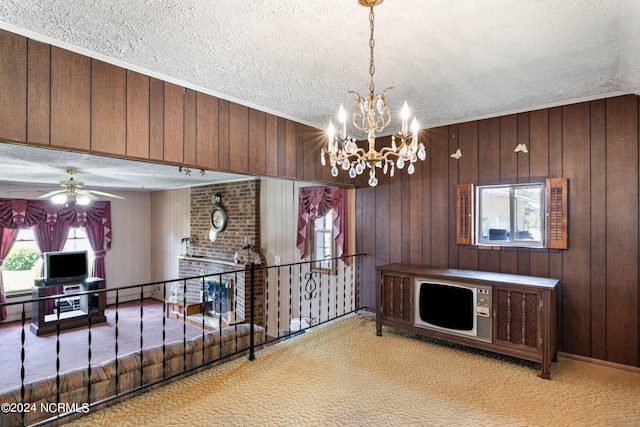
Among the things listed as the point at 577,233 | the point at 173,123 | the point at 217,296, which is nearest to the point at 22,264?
the point at 217,296

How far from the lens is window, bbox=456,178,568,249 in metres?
3.11

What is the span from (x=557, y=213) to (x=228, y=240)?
519 cm

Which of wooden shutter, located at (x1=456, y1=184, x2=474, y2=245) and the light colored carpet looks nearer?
the light colored carpet

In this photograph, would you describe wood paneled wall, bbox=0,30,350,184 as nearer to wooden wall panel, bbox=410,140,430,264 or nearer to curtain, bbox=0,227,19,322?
wooden wall panel, bbox=410,140,430,264

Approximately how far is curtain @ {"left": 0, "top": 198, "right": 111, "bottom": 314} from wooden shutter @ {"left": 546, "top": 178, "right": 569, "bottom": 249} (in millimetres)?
8310

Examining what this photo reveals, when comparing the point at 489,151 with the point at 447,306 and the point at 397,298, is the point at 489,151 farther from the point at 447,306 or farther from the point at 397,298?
the point at 397,298

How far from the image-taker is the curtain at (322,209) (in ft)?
15.8

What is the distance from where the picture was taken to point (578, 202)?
3053 mm

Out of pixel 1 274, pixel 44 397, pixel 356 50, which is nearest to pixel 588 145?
pixel 356 50

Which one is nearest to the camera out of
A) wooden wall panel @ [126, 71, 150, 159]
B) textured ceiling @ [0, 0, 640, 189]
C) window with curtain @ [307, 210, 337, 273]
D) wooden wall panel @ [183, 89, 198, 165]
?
textured ceiling @ [0, 0, 640, 189]

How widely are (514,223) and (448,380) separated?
1.70 m

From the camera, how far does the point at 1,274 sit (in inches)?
248

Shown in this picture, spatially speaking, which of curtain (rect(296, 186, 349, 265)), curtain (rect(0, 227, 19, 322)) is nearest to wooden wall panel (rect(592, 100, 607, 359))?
curtain (rect(296, 186, 349, 265))

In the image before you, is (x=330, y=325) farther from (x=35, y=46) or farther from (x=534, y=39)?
(x=35, y=46)
